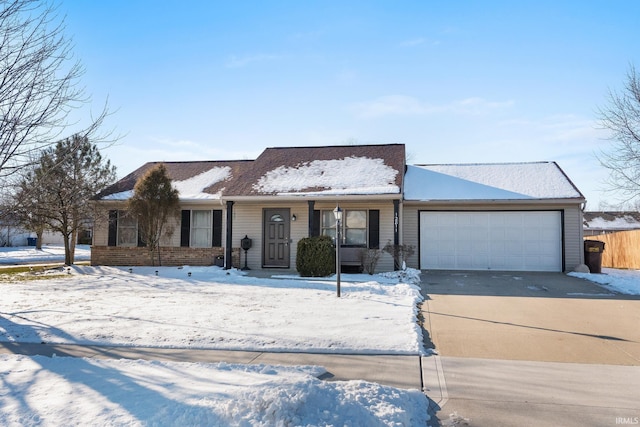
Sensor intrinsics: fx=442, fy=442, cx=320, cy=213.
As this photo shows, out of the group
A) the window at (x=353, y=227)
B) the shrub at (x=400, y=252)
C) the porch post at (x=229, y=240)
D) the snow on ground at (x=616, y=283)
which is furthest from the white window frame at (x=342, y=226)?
the snow on ground at (x=616, y=283)

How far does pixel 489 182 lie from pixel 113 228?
14232mm

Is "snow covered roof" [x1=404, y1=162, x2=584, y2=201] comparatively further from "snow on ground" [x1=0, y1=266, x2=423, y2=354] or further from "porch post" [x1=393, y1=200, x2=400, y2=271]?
"snow on ground" [x1=0, y1=266, x2=423, y2=354]

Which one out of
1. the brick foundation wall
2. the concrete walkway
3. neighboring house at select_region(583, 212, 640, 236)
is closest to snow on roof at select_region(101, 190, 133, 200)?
the brick foundation wall

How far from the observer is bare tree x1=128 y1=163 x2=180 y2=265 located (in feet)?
49.8

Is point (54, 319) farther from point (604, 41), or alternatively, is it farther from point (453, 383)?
point (604, 41)

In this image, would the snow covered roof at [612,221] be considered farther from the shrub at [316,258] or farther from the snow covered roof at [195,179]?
the shrub at [316,258]

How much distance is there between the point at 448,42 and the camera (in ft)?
33.3

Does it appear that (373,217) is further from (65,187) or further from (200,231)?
(65,187)

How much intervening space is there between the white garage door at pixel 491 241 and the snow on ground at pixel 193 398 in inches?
464

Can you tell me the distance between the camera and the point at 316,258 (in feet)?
42.9

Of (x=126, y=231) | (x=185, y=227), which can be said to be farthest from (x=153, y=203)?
(x=126, y=231)

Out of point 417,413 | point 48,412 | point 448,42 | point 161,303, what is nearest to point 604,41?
point 448,42

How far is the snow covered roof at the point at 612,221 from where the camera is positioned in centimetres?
3434

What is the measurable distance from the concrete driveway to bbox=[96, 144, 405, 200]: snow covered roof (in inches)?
243
